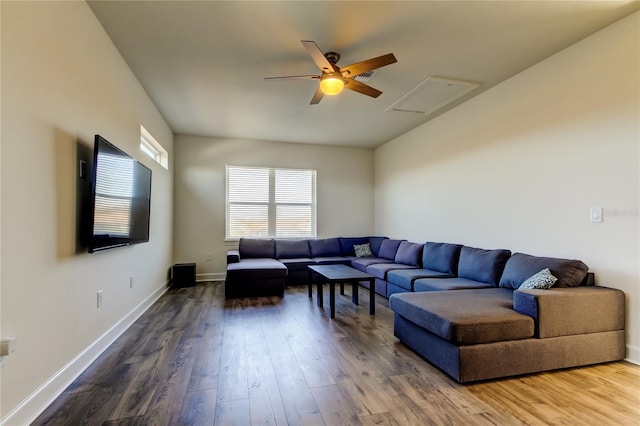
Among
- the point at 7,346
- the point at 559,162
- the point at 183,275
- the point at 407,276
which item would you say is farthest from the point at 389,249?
the point at 7,346

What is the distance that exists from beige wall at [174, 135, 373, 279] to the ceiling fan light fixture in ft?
11.1

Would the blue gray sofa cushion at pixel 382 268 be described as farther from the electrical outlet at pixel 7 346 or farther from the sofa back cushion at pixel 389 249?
the electrical outlet at pixel 7 346

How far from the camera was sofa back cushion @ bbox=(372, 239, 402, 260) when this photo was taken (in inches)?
214

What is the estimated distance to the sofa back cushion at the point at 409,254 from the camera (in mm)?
4723

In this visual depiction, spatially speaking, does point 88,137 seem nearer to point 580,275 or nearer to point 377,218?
point 580,275

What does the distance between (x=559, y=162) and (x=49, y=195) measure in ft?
13.4

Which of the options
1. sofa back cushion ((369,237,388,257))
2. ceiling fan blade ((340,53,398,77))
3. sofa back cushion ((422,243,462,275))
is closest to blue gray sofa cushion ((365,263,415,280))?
sofa back cushion ((422,243,462,275))

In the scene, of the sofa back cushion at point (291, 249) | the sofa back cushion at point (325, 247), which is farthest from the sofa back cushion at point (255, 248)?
the sofa back cushion at point (325, 247)

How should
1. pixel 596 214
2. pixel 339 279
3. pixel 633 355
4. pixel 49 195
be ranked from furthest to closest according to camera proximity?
1. pixel 339 279
2. pixel 596 214
3. pixel 633 355
4. pixel 49 195

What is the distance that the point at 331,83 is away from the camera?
2824 millimetres

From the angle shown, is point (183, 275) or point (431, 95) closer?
point (431, 95)

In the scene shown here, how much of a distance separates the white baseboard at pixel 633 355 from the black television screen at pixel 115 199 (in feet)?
13.6

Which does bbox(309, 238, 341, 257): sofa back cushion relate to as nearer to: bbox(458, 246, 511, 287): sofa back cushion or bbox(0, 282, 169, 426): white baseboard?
bbox(458, 246, 511, 287): sofa back cushion

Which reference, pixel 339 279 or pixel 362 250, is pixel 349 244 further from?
pixel 339 279
